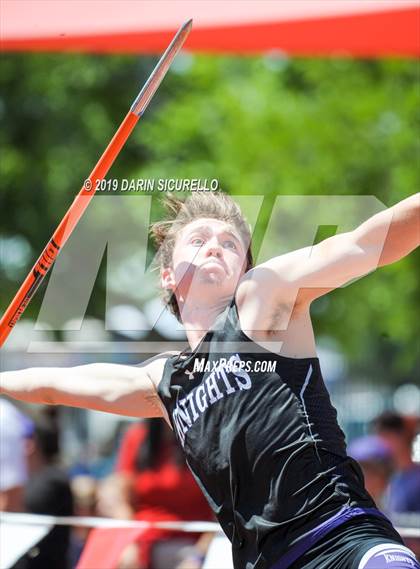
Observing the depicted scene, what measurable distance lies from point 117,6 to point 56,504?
278cm

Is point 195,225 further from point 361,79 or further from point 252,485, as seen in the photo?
point 361,79

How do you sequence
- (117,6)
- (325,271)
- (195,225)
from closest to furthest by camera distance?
1. (325,271)
2. (195,225)
3. (117,6)

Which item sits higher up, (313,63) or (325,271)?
(313,63)

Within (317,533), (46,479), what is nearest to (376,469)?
(46,479)

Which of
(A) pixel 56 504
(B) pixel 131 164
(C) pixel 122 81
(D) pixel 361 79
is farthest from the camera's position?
(C) pixel 122 81

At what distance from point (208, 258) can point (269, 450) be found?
55cm

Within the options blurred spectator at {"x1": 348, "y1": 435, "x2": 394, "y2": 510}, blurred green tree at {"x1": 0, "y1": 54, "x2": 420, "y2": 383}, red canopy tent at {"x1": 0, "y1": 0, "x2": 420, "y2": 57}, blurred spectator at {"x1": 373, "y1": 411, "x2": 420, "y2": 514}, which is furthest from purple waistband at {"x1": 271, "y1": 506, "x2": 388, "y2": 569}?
blurred green tree at {"x1": 0, "y1": 54, "x2": 420, "y2": 383}

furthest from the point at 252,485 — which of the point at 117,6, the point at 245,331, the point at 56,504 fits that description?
the point at 56,504

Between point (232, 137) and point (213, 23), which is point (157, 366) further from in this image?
point (232, 137)

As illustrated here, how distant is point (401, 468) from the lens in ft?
21.5

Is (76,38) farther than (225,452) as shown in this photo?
Yes

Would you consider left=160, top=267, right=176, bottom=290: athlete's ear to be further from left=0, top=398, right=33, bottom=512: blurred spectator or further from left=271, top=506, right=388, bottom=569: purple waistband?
left=0, top=398, right=33, bottom=512: blurred spectator

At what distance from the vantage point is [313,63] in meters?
11.5

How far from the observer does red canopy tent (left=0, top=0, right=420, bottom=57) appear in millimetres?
3879
